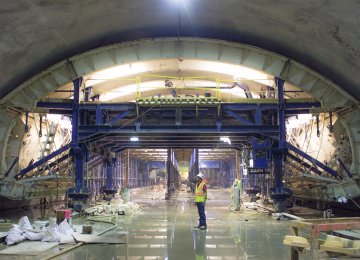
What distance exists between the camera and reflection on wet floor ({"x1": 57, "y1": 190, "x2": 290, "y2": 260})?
7.22 meters

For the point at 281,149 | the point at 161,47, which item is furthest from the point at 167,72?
the point at 281,149

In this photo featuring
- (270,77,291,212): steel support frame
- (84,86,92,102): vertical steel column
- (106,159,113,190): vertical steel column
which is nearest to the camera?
(270,77,291,212): steel support frame

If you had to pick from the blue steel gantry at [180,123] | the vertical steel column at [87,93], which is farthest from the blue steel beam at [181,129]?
the vertical steel column at [87,93]

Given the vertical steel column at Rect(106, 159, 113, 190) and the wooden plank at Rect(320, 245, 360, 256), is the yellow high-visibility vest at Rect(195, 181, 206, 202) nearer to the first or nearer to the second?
the wooden plank at Rect(320, 245, 360, 256)

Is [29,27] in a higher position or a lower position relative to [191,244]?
higher

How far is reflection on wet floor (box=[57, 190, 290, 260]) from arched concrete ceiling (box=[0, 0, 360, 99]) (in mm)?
5830

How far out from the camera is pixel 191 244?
830 centimetres

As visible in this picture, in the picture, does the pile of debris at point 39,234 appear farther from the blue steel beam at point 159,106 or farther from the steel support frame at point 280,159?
the steel support frame at point 280,159

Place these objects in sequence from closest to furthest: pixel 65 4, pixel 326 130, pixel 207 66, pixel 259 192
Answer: pixel 65 4 → pixel 326 130 → pixel 207 66 → pixel 259 192

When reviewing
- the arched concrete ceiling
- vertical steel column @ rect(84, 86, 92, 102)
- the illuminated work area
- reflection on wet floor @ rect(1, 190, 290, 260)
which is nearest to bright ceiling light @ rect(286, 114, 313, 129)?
the illuminated work area

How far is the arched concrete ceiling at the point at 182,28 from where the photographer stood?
10.7m

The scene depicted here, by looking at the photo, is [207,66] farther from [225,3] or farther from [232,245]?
[232,245]

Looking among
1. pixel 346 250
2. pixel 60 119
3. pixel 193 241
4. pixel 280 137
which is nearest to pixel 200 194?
pixel 193 241

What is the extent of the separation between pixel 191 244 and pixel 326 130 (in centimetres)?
984
